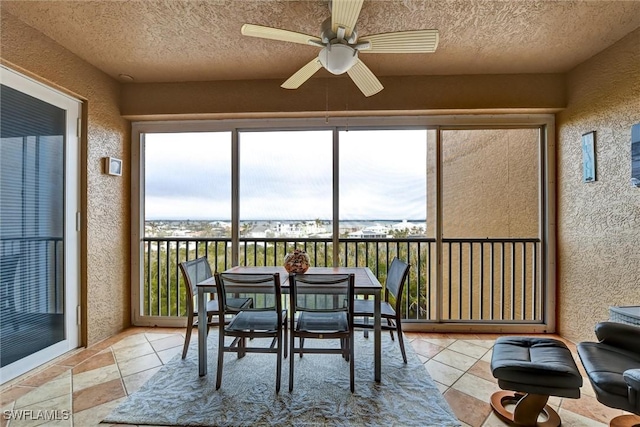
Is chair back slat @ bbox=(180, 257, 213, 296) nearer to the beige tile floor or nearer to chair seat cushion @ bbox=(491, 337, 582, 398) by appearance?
the beige tile floor

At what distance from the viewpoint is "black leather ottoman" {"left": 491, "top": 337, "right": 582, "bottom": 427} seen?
5.36 ft

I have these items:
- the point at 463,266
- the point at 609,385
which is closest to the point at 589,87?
the point at 463,266

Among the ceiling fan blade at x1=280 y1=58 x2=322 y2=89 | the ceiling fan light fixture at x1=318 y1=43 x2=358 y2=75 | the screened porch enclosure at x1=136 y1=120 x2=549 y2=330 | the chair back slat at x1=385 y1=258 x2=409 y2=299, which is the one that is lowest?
the chair back slat at x1=385 y1=258 x2=409 y2=299

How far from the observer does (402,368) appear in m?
2.46

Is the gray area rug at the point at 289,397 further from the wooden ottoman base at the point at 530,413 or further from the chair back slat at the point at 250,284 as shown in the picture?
the chair back slat at the point at 250,284

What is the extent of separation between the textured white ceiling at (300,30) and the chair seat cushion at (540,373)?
7.56 feet

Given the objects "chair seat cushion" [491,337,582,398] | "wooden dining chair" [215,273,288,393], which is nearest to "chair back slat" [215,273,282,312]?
"wooden dining chair" [215,273,288,393]

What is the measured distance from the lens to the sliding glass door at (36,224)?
2293mm

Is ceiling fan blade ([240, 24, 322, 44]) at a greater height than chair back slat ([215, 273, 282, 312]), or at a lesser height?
greater

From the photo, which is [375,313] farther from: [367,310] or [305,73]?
[305,73]

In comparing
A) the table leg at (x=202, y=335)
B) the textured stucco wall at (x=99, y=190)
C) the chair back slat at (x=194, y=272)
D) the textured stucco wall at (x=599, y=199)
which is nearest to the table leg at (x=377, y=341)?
the table leg at (x=202, y=335)

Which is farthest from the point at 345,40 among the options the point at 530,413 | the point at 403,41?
the point at 530,413

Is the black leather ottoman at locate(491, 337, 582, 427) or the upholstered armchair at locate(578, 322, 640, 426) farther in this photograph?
the black leather ottoman at locate(491, 337, 582, 427)

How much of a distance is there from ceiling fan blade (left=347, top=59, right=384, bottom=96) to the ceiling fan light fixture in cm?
17
